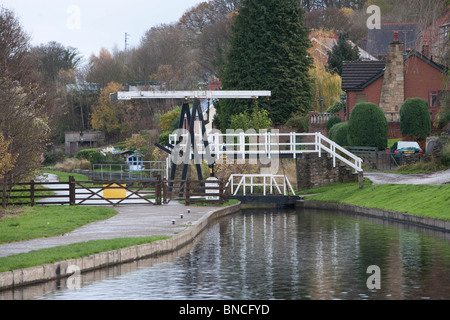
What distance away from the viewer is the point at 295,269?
19.0 metres

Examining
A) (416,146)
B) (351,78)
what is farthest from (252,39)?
(416,146)

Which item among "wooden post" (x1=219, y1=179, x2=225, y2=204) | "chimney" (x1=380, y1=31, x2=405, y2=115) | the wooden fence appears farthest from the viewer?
"chimney" (x1=380, y1=31, x2=405, y2=115)

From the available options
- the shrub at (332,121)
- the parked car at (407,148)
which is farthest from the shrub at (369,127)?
the shrub at (332,121)

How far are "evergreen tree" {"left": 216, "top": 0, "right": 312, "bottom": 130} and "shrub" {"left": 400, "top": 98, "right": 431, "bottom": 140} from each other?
46.8 ft

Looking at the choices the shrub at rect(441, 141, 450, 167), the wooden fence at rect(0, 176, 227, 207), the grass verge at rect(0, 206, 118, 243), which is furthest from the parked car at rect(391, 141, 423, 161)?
the grass verge at rect(0, 206, 118, 243)

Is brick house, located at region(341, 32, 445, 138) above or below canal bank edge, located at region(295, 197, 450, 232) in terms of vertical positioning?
above

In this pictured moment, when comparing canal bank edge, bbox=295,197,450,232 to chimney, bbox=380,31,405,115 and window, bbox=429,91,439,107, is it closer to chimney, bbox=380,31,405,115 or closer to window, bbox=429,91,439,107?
chimney, bbox=380,31,405,115

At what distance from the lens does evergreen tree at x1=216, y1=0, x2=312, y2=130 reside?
2586 inches

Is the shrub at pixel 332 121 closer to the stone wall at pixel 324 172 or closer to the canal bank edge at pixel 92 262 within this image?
the stone wall at pixel 324 172

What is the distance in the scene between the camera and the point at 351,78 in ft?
216

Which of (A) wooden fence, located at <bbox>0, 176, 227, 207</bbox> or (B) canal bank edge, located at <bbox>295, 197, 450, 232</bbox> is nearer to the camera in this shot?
(B) canal bank edge, located at <bbox>295, 197, 450, 232</bbox>

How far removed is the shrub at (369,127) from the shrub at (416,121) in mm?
2635

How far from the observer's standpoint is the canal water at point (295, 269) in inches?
624
